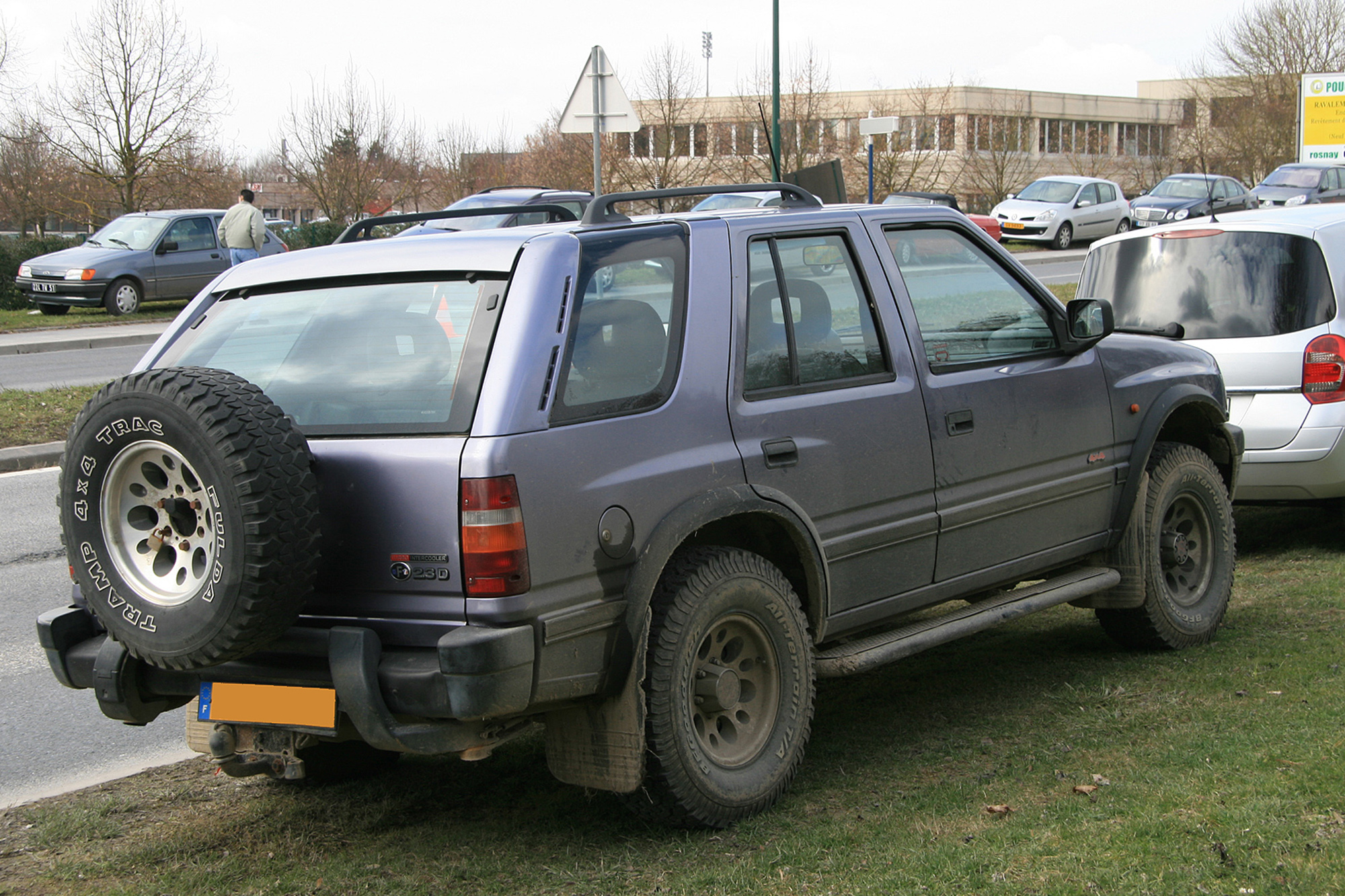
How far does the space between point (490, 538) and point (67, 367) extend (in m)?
15.6

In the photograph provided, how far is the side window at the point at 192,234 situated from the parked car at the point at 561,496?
2087 cm

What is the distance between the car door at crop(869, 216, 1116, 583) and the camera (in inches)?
185

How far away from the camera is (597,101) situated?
41.3 feet

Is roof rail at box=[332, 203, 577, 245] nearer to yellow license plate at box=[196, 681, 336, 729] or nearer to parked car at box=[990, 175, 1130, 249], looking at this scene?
yellow license plate at box=[196, 681, 336, 729]

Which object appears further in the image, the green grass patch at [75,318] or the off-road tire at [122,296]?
the off-road tire at [122,296]

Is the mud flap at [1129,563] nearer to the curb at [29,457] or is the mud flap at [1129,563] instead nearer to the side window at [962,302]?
the side window at [962,302]

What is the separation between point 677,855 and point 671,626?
0.64 m

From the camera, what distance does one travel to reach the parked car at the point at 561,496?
132 inches

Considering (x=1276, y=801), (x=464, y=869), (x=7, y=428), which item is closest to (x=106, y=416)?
(x=464, y=869)

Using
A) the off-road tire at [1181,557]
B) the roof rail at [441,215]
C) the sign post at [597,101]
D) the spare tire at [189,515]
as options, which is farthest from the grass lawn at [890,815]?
the sign post at [597,101]

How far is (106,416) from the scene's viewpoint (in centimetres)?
343

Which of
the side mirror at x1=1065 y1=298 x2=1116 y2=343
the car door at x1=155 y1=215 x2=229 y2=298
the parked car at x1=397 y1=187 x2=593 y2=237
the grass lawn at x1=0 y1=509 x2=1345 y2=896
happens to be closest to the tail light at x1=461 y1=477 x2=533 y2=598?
the grass lawn at x1=0 y1=509 x2=1345 y2=896

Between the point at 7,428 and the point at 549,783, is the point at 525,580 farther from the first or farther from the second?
the point at 7,428

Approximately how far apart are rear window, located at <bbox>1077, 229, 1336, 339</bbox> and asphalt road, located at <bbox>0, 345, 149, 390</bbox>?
11195 millimetres
